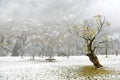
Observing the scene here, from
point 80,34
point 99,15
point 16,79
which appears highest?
point 99,15

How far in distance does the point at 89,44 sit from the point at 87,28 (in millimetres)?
4413

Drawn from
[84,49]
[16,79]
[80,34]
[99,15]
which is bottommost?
[16,79]

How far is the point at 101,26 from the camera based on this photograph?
48.8 m

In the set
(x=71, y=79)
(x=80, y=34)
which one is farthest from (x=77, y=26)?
(x=71, y=79)

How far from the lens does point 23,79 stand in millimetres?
32531

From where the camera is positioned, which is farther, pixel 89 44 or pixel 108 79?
pixel 89 44

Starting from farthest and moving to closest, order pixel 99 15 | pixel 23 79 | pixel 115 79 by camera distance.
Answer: pixel 99 15, pixel 23 79, pixel 115 79

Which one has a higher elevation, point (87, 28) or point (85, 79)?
point (87, 28)

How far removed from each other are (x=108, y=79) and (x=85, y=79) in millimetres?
3415

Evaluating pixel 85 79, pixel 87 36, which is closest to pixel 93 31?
pixel 87 36

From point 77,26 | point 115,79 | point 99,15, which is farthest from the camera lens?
point 77,26

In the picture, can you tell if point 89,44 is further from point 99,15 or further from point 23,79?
point 23,79

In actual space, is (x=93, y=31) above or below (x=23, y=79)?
above

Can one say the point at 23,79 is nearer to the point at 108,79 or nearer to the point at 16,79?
the point at 16,79
